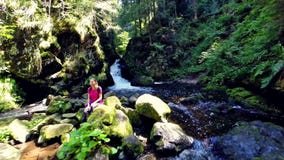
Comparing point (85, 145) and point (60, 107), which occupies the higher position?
point (85, 145)

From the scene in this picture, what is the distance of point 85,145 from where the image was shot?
5945 millimetres

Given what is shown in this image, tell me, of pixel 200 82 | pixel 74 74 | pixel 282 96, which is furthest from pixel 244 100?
pixel 74 74

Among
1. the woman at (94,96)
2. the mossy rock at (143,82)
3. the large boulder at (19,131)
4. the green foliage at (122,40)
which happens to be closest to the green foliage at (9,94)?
the large boulder at (19,131)

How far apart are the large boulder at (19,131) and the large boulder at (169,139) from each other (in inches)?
159

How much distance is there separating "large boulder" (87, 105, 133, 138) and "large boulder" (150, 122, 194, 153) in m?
0.79

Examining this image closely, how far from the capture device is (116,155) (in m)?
6.27

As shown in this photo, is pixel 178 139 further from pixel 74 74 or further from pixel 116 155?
pixel 74 74

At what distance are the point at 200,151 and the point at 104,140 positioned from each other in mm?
2480

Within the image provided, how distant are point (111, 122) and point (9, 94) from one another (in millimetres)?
8155

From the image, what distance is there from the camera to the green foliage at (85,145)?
233 inches

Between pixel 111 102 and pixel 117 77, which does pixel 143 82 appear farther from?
pixel 111 102

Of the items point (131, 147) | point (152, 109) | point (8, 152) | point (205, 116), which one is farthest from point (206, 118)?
point (8, 152)

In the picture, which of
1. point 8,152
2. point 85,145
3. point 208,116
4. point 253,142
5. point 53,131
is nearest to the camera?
point 85,145

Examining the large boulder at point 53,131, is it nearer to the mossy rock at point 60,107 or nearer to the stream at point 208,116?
the mossy rock at point 60,107
